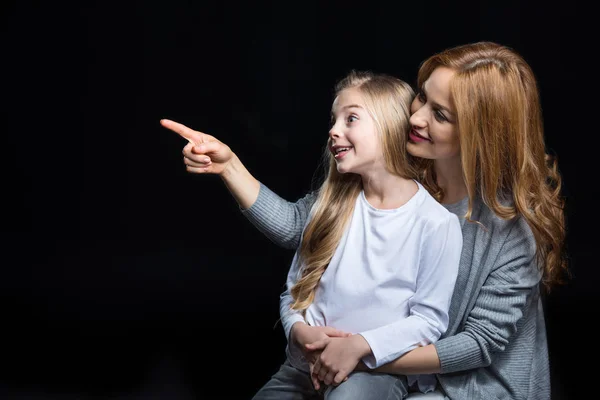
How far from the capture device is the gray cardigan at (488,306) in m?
2.37

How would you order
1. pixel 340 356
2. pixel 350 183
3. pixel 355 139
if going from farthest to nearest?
pixel 350 183, pixel 355 139, pixel 340 356

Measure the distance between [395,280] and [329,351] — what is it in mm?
218

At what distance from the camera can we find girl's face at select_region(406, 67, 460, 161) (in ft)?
7.82

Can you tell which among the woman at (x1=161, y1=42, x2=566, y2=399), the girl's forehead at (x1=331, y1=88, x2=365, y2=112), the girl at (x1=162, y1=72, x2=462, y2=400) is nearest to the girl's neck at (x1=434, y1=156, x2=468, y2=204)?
the woman at (x1=161, y1=42, x2=566, y2=399)

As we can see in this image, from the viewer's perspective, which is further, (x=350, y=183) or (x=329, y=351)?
(x=350, y=183)

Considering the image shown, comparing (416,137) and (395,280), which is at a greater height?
(416,137)

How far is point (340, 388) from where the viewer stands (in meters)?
2.24

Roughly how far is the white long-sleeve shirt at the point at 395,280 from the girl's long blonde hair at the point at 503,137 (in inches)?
6.0

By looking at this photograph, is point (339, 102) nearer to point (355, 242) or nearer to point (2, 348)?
point (355, 242)

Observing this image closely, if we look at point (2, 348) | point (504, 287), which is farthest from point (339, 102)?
point (2, 348)

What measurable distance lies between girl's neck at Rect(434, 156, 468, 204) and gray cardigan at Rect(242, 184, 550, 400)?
6 cm

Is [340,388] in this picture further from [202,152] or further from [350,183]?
[202,152]

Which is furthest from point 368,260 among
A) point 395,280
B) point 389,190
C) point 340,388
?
point 340,388

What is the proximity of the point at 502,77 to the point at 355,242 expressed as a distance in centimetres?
52
